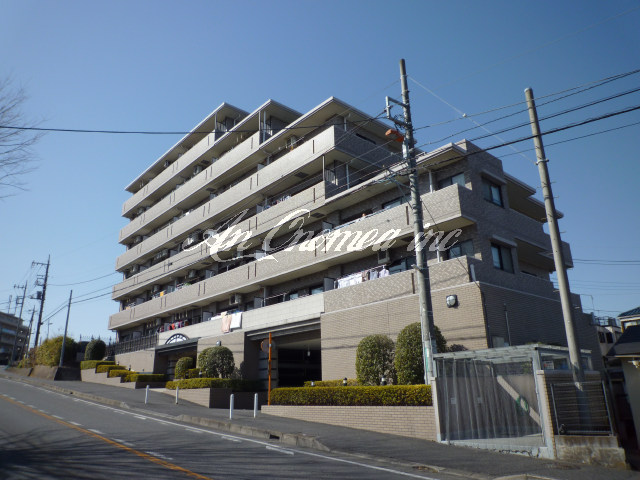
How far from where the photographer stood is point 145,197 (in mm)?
47344

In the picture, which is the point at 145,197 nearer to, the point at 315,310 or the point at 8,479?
the point at 315,310

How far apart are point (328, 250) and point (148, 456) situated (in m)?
14.9

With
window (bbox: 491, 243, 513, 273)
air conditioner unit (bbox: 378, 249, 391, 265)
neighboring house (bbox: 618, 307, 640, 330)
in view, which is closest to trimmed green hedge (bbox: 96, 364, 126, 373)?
air conditioner unit (bbox: 378, 249, 391, 265)

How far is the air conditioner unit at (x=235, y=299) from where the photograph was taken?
30.4 meters

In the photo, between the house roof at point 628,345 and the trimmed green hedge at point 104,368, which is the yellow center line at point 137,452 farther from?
the trimmed green hedge at point 104,368

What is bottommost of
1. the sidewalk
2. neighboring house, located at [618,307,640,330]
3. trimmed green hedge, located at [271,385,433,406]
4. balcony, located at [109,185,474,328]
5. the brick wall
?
the sidewalk

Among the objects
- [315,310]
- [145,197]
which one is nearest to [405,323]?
[315,310]

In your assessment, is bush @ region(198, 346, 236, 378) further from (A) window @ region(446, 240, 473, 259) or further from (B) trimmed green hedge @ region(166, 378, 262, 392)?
(A) window @ region(446, 240, 473, 259)

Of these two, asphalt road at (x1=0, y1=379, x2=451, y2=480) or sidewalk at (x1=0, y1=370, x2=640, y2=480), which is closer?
asphalt road at (x1=0, y1=379, x2=451, y2=480)

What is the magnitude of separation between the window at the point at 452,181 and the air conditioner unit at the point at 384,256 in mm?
3844

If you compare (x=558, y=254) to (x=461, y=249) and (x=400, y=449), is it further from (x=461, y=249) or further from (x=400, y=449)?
(x=461, y=249)

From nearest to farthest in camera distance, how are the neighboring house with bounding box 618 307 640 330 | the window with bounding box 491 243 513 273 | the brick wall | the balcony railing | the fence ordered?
the fence < the brick wall < the window with bounding box 491 243 513 273 < the balcony railing < the neighboring house with bounding box 618 307 640 330

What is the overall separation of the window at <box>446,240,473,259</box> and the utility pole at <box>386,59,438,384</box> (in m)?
5.43

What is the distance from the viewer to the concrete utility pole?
12.1 metres
